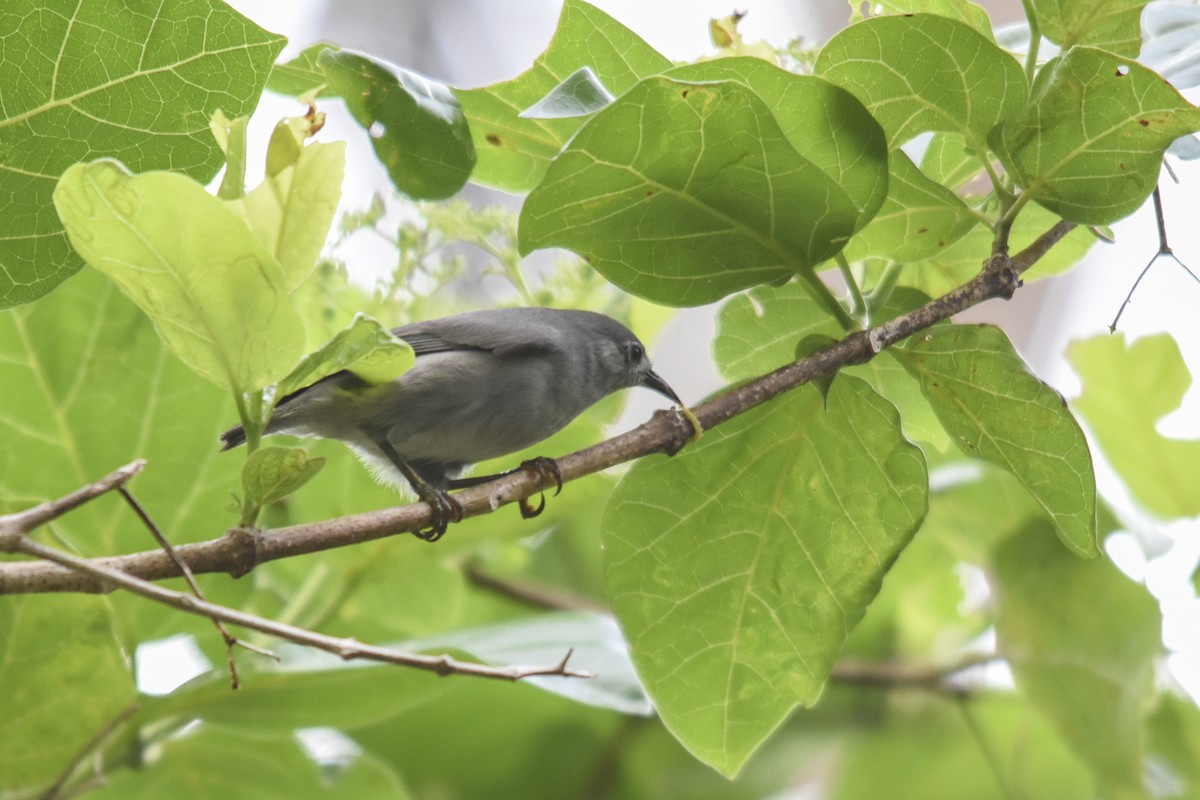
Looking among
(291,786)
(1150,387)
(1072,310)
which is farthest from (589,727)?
(1072,310)

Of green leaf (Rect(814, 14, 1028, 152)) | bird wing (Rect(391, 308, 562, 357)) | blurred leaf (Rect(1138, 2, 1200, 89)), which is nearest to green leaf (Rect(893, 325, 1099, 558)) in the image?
green leaf (Rect(814, 14, 1028, 152))

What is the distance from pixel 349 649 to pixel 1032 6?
91 cm

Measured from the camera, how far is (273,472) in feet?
3.12

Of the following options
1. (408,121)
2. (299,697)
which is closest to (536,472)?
(408,121)

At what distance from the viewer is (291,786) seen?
1620 millimetres

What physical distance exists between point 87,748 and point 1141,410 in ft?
5.70

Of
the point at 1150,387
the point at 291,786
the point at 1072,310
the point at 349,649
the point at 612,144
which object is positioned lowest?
the point at 1072,310

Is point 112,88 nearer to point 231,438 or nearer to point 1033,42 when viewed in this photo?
point 231,438

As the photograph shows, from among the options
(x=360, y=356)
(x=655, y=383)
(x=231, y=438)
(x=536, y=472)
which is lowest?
(x=655, y=383)

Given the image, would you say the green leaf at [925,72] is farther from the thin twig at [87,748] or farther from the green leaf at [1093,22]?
the thin twig at [87,748]

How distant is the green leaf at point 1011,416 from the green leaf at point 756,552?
0.06 m

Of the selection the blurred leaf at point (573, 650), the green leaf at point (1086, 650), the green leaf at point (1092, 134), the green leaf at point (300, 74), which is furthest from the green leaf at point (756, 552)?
the green leaf at point (1086, 650)

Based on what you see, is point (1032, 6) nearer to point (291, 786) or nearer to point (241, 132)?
point (241, 132)


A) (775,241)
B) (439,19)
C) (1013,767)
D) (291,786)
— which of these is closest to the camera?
(775,241)
